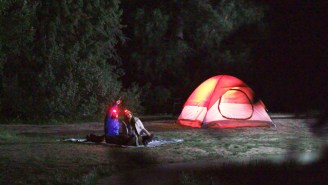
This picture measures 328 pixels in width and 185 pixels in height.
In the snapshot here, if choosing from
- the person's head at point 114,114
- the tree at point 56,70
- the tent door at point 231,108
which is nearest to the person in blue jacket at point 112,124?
the person's head at point 114,114

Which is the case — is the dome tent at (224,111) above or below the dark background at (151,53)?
below

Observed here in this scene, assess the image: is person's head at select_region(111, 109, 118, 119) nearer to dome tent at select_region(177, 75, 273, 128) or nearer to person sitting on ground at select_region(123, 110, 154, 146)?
person sitting on ground at select_region(123, 110, 154, 146)

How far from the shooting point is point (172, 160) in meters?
12.6

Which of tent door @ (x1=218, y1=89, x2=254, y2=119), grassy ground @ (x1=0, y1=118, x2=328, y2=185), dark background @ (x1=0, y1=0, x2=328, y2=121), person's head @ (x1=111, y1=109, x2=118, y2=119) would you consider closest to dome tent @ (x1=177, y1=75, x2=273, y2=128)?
tent door @ (x1=218, y1=89, x2=254, y2=119)

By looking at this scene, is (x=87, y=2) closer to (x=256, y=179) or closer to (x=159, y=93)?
(x=159, y=93)

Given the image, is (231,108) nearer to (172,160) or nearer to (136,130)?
(136,130)

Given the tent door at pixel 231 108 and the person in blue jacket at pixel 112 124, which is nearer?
the person in blue jacket at pixel 112 124

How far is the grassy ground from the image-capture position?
941 cm

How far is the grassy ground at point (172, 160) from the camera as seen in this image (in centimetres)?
941

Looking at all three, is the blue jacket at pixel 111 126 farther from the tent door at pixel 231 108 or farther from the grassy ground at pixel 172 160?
the tent door at pixel 231 108

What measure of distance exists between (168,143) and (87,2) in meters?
14.8

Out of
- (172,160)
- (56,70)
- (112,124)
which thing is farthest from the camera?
(56,70)

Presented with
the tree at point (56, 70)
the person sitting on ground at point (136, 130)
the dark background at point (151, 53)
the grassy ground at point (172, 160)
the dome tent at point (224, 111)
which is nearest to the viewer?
the dark background at point (151, 53)

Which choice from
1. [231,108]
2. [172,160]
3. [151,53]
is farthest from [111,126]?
[151,53]
